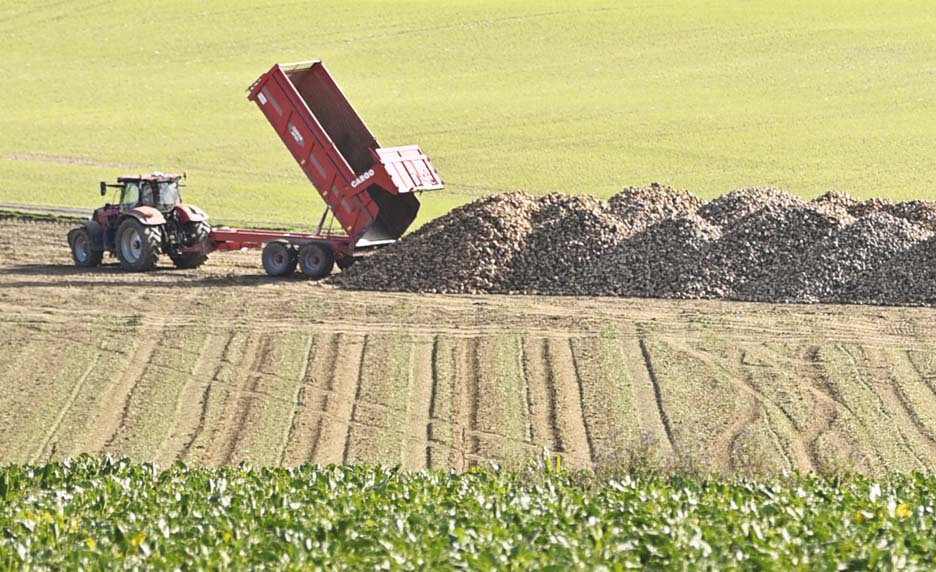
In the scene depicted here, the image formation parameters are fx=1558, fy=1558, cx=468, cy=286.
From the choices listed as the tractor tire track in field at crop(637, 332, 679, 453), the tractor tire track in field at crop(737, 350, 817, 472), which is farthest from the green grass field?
the tractor tire track in field at crop(737, 350, 817, 472)

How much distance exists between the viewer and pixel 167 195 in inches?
977

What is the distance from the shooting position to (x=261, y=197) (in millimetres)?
33031

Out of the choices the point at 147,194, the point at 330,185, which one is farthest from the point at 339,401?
the point at 147,194

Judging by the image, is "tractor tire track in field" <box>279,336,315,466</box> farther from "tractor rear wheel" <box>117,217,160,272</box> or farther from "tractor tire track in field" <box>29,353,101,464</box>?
"tractor rear wheel" <box>117,217,160,272</box>

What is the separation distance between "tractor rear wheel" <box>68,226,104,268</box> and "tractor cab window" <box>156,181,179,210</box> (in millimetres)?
1322

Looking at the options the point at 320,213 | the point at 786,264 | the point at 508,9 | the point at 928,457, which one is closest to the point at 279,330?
the point at 786,264

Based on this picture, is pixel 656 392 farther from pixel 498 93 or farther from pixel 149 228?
pixel 498 93

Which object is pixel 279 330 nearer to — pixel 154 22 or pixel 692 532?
pixel 692 532

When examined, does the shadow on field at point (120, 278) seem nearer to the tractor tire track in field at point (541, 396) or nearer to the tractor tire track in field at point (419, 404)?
the tractor tire track in field at point (419, 404)

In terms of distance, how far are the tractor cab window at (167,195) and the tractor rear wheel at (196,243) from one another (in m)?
0.48

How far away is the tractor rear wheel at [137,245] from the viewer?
24375 mm

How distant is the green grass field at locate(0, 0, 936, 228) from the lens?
36188mm

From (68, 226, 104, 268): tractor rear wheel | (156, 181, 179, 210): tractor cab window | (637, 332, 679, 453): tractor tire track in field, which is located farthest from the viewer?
(68, 226, 104, 268): tractor rear wheel

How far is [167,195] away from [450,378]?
8465 mm
